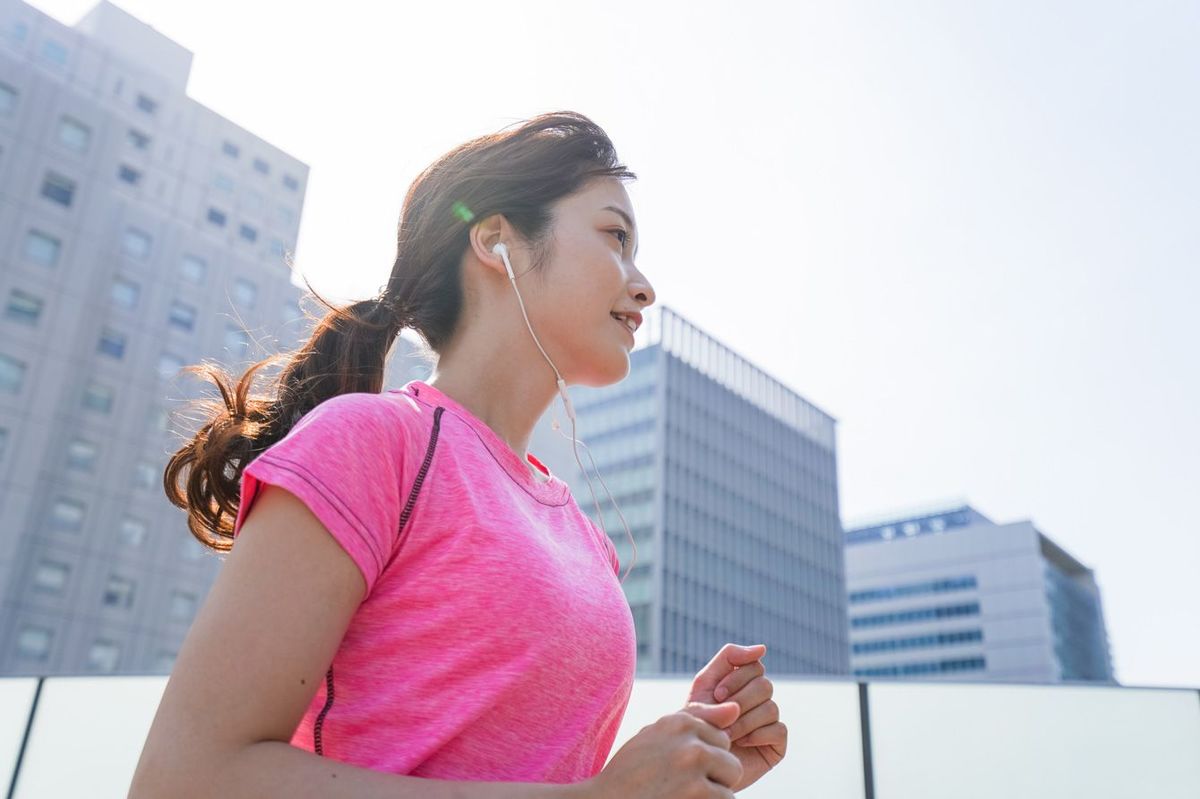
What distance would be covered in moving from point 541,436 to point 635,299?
47259 mm

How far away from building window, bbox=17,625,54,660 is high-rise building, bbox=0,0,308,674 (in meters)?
0.05

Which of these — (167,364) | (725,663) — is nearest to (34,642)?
(167,364)

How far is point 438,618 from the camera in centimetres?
119

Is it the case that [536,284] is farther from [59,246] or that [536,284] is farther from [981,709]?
[59,246]

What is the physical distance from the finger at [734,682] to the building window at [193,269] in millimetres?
41552

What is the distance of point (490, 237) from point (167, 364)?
131 ft

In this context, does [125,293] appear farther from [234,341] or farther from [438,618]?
[438,618]

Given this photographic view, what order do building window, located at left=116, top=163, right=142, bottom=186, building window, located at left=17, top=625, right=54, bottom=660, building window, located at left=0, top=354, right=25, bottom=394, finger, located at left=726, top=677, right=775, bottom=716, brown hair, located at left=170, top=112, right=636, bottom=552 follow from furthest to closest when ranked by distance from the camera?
building window, located at left=116, top=163, right=142, bottom=186, building window, located at left=0, top=354, right=25, bottom=394, building window, located at left=17, top=625, right=54, bottom=660, brown hair, located at left=170, top=112, right=636, bottom=552, finger, located at left=726, top=677, right=775, bottom=716

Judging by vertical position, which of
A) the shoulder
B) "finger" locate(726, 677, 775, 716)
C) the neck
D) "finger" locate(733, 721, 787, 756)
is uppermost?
the neck

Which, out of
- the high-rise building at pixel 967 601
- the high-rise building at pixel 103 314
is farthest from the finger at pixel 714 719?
the high-rise building at pixel 967 601

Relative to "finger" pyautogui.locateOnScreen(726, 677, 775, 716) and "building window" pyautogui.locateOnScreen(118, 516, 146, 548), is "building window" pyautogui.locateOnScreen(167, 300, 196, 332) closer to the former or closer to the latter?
"building window" pyautogui.locateOnScreen(118, 516, 146, 548)

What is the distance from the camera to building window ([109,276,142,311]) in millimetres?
36844

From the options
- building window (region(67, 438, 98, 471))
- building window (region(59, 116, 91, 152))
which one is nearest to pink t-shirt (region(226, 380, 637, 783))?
building window (region(67, 438, 98, 471))

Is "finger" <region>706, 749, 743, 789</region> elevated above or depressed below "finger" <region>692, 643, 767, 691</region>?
below
